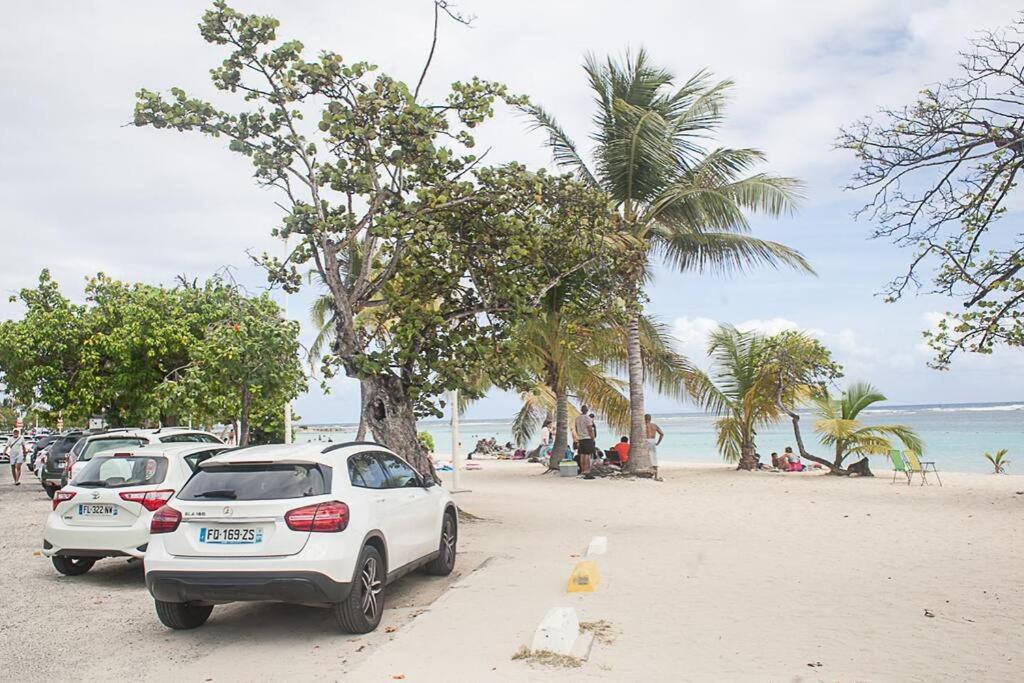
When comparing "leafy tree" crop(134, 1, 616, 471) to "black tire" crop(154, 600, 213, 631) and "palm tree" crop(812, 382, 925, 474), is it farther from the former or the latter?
"palm tree" crop(812, 382, 925, 474)

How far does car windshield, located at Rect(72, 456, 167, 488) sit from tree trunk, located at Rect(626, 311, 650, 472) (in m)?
14.8

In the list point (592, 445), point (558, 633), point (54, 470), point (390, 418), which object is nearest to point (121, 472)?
point (390, 418)

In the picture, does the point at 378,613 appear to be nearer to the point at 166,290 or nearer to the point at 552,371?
the point at 552,371

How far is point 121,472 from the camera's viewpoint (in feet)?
30.6

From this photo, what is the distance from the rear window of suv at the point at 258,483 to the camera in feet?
21.8

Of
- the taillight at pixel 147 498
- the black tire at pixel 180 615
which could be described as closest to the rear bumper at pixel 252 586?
the black tire at pixel 180 615

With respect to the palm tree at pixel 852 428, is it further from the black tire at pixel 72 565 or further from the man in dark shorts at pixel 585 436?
the black tire at pixel 72 565

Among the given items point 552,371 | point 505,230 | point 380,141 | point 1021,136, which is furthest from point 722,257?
point 1021,136

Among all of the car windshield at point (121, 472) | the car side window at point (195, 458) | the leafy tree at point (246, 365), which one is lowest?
the car windshield at point (121, 472)

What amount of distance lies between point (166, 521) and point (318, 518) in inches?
52.3

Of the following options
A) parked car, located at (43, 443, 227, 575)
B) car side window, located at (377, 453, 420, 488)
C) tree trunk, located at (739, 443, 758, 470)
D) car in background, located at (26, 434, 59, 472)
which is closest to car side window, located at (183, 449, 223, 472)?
parked car, located at (43, 443, 227, 575)

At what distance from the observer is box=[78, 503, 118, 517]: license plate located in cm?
904

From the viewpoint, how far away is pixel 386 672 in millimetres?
5633

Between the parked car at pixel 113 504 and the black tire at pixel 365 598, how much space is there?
322 cm
